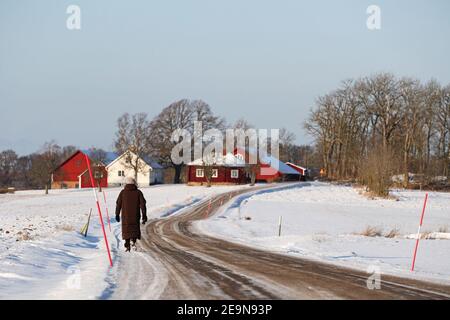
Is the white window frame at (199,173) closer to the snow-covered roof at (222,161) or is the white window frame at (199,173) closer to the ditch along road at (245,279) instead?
the snow-covered roof at (222,161)

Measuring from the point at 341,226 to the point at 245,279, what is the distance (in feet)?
86.3

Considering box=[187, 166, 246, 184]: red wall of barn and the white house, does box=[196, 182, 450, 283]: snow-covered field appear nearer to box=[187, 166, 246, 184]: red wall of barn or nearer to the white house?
box=[187, 166, 246, 184]: red wall of barn

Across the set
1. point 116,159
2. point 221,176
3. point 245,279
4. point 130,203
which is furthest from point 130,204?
point 116,159

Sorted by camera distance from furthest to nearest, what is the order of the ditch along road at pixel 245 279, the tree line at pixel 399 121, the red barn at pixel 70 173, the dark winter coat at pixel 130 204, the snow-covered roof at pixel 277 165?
the red barn at pixel 70 173, the snow-covered roof at pixel 277 165, the tree line at pixel 399 121, the dark winter coat at pixel 130 204, the ditch along road at pixel 245 279

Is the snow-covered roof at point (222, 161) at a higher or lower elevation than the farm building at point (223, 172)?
higher

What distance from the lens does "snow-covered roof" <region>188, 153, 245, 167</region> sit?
83688 mm

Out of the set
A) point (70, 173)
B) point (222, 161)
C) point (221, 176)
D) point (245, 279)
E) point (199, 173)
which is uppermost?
point (222, 161)

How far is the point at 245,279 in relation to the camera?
1062 centimetres

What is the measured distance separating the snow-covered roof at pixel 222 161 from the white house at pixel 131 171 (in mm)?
7488

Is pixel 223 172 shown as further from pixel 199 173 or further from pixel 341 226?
pixel 341 226

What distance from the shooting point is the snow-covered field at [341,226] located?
1587 centimetres

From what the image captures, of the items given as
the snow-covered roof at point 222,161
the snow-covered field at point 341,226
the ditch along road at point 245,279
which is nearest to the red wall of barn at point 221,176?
the snow-covered roof at point 222,161
